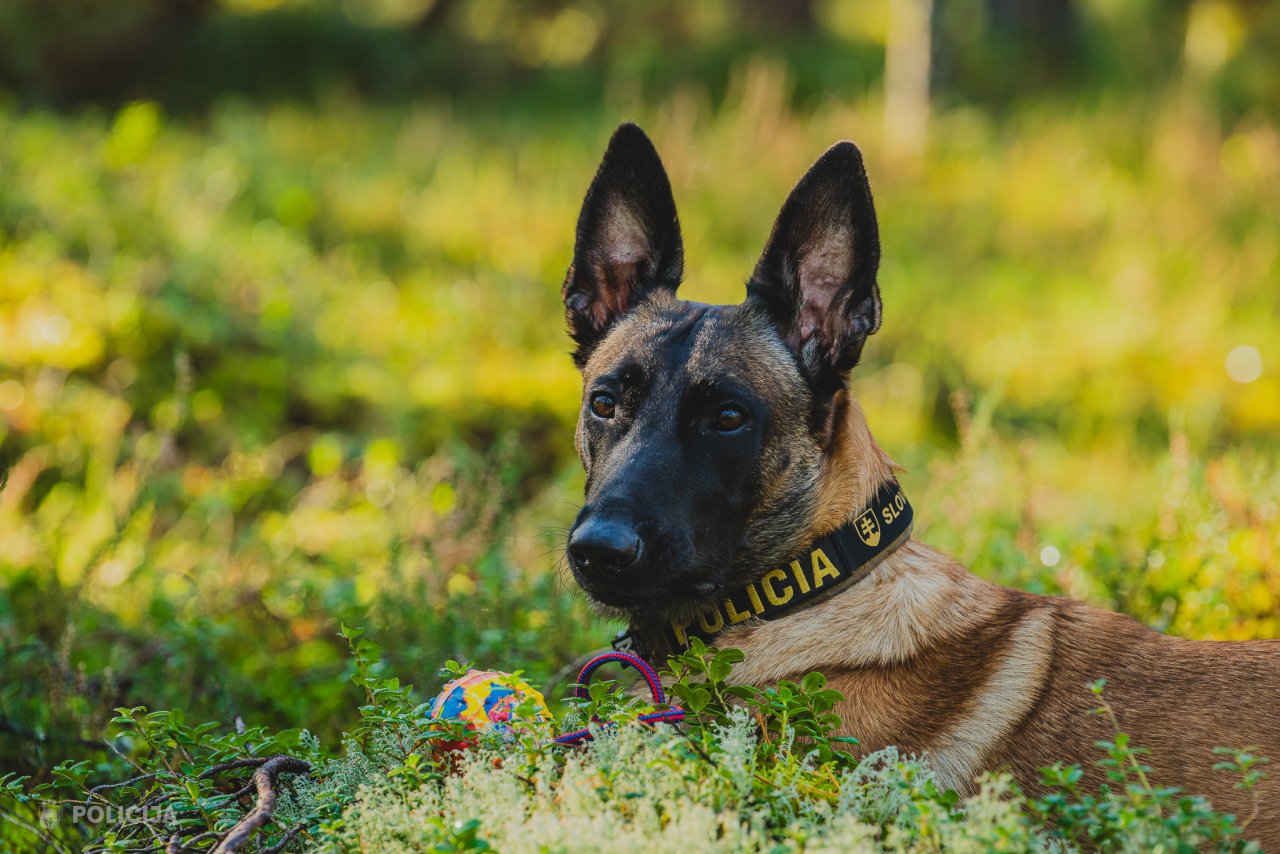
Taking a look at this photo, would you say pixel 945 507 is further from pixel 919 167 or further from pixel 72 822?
pixel 919 167

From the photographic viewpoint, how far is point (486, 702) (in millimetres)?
2695

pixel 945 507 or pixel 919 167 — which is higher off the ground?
pixel 919 167

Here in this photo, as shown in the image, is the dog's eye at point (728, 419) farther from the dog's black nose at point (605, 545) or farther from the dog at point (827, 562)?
the dog's black nose at point (605, 545)

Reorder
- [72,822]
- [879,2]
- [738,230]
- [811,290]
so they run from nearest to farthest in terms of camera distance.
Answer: [72,822], [811,290], [738,230], [879,2]

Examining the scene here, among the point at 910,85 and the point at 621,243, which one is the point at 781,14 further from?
the point at 621,243

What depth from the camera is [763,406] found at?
316cm

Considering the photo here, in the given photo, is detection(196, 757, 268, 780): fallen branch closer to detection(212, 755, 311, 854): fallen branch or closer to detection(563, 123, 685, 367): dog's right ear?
detection(212, 755, 311, 854): fallen branch

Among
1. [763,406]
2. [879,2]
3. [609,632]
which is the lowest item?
[609,632]

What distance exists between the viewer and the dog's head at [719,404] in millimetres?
2906

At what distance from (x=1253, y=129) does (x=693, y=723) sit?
478 inches

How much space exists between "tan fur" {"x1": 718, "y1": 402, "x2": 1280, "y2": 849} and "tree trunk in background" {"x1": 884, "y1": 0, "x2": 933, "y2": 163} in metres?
8.84

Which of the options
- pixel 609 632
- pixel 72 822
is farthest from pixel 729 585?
pixel 72 822

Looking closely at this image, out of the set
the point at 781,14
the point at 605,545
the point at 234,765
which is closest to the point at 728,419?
the point at 605,545

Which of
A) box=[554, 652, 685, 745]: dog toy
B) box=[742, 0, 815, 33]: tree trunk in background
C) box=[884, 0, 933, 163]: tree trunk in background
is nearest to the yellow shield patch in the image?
box=[554, 652, 685, 745]: dog toy
